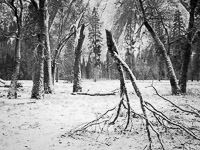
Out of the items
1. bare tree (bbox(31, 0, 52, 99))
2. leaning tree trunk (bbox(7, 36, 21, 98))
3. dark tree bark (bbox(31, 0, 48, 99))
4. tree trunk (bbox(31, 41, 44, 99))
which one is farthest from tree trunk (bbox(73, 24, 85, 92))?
leaning tree trunk (bbox(7, 36, 21, 98))

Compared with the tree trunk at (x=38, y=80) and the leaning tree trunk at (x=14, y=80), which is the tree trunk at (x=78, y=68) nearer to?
the tree trunk at (x=38, y=80)

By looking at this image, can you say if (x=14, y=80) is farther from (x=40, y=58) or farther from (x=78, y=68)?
(x=78, y=68)

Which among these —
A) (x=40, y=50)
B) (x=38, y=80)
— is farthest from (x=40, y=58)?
(x=38, y=80)

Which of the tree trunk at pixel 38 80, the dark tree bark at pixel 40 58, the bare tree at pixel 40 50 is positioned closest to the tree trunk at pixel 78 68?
the bare tree at pixel 40 50

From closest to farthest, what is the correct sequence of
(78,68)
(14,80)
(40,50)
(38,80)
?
1. (38,80)
2. (40,50)
3. (14,80)
4. (78,68)

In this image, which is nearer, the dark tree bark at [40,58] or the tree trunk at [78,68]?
the dark tree bark at [40,58]

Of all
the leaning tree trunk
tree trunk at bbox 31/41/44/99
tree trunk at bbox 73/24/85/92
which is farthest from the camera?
tree trunk at bbox 73/24/85/92

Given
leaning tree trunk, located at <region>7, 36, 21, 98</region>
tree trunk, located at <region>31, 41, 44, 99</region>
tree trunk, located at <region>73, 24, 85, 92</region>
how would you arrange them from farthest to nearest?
tree trunk, located at <region>73, 24, 85, 92</region>
leaning tree trunk, located at <region>7, 36, 21, 98</region>
tree trunk, located at <region>31, 41, 44, 99</region>

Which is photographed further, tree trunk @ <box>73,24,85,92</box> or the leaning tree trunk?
tree trunk @ <box>73,24,85,92</box>

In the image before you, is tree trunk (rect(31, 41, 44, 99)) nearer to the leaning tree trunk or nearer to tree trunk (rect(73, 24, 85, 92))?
the leaning tree trunk

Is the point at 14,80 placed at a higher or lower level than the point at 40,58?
lower

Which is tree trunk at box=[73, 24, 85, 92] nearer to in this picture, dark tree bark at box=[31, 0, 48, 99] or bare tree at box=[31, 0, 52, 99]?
bare tree at box=[31, 0, 52, 99]

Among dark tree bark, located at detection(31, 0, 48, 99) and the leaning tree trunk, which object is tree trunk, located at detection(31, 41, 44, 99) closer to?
dark tree bark, located at detection(31, 0, 48, 99)

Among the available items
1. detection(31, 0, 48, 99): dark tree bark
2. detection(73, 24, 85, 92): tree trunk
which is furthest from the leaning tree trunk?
detection(73, 24, 85, 92): tree trunk
